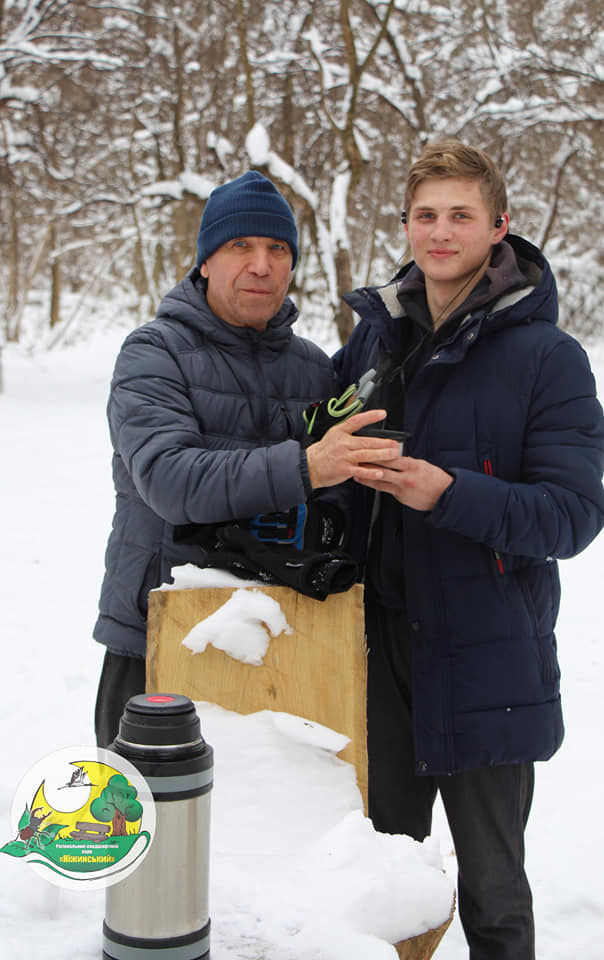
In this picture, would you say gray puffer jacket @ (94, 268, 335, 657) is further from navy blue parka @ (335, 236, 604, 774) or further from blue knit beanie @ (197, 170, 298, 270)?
navy blue parka @ (335, 236, 604, 774)

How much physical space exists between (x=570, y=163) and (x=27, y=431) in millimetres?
A: 8230

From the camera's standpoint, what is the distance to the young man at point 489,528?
1.91 meters

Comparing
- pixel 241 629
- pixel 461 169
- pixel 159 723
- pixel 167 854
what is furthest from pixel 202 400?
pixel 167 854

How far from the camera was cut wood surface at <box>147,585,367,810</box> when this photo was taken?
70.3 inches

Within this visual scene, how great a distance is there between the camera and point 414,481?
6.00 ft

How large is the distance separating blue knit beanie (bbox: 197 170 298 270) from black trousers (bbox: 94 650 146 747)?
949mm

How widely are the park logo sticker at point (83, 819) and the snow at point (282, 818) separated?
0.15 metres

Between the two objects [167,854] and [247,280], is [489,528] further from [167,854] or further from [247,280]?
[167,854]

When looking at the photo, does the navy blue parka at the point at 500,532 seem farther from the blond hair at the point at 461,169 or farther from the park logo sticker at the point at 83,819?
the park logo sticker at the point at 83,819

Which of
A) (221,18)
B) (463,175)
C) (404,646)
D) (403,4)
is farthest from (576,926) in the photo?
(221,18)

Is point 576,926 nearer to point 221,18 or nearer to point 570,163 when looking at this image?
point 570,163

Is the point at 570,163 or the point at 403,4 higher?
the point at 403,4

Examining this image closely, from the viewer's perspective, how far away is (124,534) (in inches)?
82.3

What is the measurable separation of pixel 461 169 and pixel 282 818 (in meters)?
1.36
